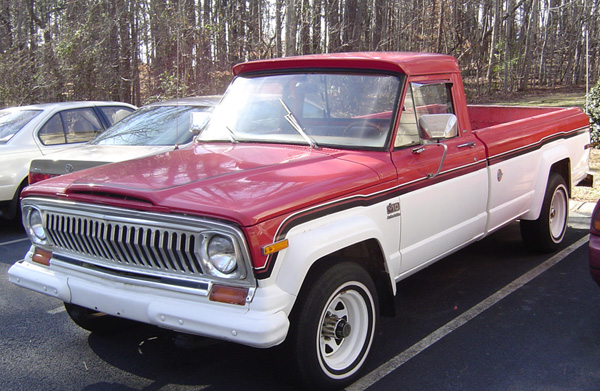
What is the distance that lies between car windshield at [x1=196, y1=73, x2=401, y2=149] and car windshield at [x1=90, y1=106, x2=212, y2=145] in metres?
2.13

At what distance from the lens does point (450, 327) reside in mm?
4402

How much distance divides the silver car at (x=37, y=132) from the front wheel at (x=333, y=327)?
5.64 meters

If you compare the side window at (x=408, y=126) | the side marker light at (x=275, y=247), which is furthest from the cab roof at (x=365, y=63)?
the side marker light at (x=275, y=247)

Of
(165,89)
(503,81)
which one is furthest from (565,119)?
(503,81)

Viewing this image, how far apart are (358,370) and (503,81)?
2212 cm

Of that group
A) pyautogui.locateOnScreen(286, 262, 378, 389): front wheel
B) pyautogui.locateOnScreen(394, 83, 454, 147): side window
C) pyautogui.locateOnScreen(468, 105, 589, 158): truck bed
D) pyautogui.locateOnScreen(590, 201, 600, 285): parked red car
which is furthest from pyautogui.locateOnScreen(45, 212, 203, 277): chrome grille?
pyautogui.locateOnScreen(468, 105, 589, 158): truck bed

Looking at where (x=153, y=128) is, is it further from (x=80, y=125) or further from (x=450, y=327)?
(x=450, y=327)

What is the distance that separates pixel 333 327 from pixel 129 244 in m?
1.28

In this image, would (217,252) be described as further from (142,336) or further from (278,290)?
(142,336)

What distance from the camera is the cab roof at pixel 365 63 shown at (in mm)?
4293

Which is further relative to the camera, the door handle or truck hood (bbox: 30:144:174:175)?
truck hood (bbox: 30:144:174:175)

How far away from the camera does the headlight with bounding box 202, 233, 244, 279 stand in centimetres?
297

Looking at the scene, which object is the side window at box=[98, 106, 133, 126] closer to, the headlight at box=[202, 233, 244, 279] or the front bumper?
the front bumper

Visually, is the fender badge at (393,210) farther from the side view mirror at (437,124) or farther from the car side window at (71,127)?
the car side window at (71,127)
